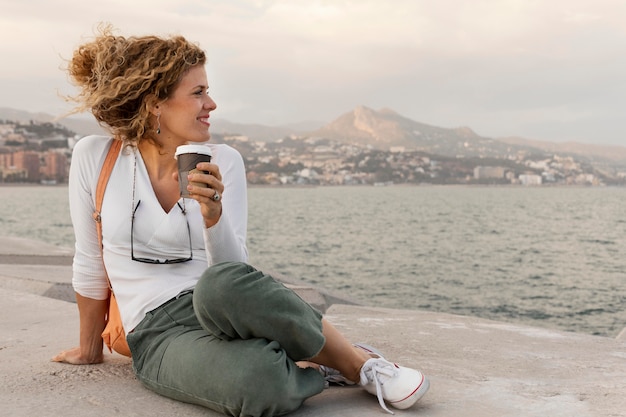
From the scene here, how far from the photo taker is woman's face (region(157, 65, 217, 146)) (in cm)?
283

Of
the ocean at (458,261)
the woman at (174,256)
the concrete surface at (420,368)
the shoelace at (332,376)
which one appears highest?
the woman at (174,256)

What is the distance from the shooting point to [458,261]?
3453 cm

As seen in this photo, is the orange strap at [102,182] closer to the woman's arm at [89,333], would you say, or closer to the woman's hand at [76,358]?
the woman's arm at [89,333]

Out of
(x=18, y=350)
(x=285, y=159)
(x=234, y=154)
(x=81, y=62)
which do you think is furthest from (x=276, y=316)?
(x=285, y=159)

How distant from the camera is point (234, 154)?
2941 millimetres

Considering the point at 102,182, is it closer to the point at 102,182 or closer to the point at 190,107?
the point at 102,182

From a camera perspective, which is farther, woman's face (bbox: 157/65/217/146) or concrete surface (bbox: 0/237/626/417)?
woman's face (bbox: 157/65/217/146)

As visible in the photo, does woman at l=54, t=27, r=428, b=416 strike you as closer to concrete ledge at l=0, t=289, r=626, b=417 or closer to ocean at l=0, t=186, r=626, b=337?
concrete ledge at l=0, t=289, r=626, b=417

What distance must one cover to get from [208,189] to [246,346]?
1.75ft

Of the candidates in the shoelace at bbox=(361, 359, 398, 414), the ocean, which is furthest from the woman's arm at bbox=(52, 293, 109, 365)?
the ocean

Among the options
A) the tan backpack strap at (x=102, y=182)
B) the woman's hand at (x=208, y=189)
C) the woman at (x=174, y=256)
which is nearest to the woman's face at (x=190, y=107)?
the woman at (x=174, y=256)

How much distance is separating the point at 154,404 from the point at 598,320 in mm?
18495

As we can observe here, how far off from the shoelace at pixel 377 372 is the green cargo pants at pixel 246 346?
0.19m

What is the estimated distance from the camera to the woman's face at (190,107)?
2828 mm
